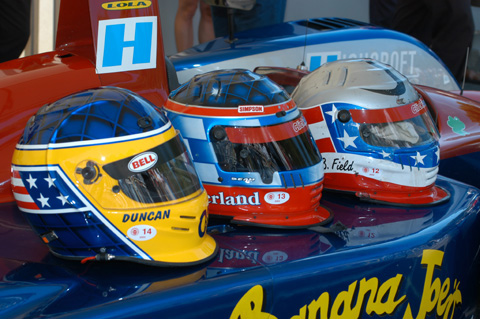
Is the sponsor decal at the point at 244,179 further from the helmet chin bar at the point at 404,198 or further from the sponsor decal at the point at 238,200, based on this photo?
the helmet chin bar at the point at 404,198

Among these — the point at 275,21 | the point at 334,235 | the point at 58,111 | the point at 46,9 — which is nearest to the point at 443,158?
the point at 334,235

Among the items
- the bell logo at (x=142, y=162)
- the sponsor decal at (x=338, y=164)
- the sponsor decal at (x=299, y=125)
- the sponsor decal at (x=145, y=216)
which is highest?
the bell logo at (x=142, y=162)

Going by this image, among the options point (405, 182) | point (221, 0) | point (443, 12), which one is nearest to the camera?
point (405, 182)

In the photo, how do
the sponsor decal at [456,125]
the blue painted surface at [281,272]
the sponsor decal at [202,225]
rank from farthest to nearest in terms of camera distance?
the sponsor decal at [456,125]
the sponsor decal at [202,225]
the blue painted surface at [281,272]

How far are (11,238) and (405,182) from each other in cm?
145

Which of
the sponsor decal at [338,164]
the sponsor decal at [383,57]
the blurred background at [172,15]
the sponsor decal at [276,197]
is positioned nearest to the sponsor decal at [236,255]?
the sponsor decal at [276,197]

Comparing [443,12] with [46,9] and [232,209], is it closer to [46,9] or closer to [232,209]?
[46,9]

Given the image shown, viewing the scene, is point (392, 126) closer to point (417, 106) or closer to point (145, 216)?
point (417, 106)

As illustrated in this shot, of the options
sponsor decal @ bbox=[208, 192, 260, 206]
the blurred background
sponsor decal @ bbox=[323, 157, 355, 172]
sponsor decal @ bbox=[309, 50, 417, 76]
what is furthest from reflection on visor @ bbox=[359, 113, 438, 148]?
the blurred background

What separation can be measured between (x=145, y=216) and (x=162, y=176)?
12 cm

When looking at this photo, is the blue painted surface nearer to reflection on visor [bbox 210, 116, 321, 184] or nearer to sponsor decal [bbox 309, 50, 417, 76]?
reflection on visor [bbox 210, 116, 321, 184]

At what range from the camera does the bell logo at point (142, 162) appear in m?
1.60

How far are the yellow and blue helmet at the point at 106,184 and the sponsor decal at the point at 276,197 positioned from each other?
0.37m

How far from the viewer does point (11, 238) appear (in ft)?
5.93
